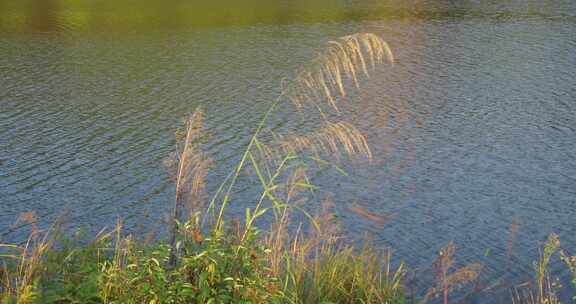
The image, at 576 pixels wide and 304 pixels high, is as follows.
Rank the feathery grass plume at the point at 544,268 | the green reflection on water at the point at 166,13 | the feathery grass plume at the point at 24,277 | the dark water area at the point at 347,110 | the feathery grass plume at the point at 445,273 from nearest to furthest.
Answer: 1. the feathery grass plume at the point at 24,277
2. the feathery grass plume at the point at 544,268
3. the feathery grass plume at the point at 445,273
4. the dark water area at the point at 347,110
5. the green reflection on water at the point at 166,13

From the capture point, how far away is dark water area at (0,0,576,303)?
637 inches

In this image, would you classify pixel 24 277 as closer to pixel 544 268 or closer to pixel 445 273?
pixel 445 273

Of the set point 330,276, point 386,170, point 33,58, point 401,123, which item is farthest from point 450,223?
point 33,58

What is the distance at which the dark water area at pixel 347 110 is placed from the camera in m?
16.2

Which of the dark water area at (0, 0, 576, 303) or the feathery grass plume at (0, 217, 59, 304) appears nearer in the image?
the feathery grass plume at (0, 217, 59, 304)

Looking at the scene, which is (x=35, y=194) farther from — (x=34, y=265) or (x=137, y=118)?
(x=34, y=265)

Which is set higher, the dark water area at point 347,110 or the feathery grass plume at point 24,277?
the feathery grass plume at point 24,277

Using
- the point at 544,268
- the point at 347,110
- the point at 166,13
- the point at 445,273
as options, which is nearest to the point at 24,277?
the point at 445,273

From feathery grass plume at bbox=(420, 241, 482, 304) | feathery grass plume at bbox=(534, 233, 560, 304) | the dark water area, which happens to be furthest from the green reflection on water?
feathery grass plume at bbox=(420, 241, 482, 304)

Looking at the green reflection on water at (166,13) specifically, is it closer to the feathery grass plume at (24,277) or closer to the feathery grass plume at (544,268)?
the feathery grass plume at (544,268)

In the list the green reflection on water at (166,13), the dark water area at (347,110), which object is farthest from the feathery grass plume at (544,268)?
the green reflection on water at (166,13)

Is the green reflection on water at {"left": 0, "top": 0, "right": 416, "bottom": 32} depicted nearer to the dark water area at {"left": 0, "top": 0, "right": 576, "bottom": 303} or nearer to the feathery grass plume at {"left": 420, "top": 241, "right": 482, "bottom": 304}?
the dark water area at {"left": 0, "top": 0, "right": 576, "bottom": 303}

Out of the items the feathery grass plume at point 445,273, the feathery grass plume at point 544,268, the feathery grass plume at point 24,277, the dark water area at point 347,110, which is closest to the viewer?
the feathery grass plume at point 24,277

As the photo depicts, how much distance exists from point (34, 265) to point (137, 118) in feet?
54.0
